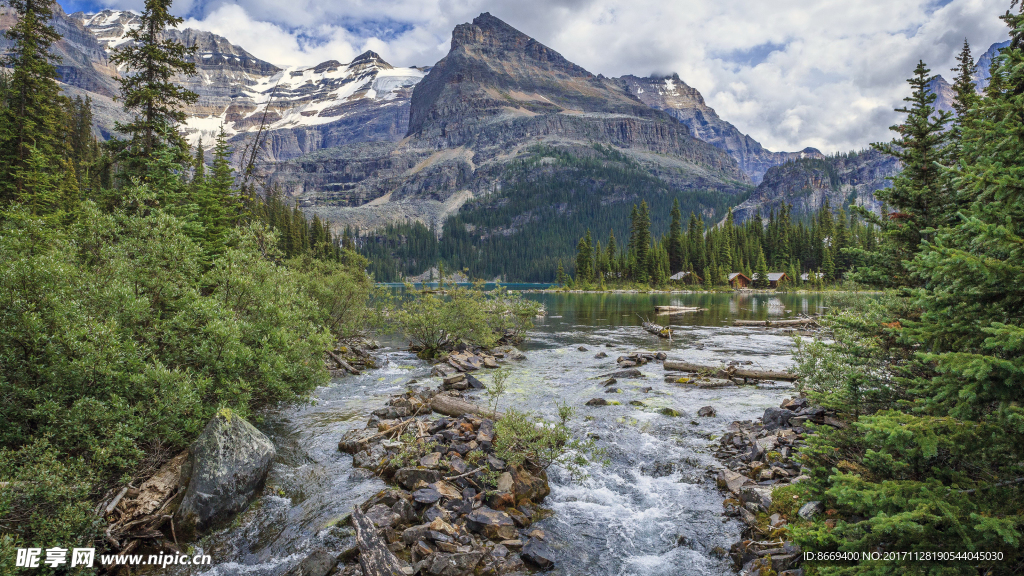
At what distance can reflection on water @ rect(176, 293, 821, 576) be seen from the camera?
8711 millimetres

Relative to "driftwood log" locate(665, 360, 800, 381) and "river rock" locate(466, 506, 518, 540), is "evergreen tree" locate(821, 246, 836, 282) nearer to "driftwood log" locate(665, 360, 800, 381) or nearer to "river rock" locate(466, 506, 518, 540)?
"driftwood log" locate(665, 360, 800, 381)

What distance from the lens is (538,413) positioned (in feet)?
56.9

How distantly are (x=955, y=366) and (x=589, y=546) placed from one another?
713 cm

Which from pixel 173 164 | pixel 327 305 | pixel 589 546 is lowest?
pixel 589 546

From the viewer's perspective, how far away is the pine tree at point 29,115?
2481 centimetres

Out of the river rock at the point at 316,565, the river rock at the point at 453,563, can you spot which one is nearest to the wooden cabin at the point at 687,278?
the river rock at the point at 453,563

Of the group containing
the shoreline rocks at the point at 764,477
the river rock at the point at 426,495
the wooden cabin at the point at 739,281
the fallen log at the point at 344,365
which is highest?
the wooden cabin at the point at 739,281

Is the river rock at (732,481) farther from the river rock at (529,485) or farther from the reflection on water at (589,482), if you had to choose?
the river rock at (529,485)

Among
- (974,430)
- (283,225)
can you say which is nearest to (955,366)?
(974,430)

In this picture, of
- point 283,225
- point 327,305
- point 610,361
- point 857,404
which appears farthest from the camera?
point 283,225

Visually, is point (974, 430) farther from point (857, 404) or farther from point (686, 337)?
point (686, 337)

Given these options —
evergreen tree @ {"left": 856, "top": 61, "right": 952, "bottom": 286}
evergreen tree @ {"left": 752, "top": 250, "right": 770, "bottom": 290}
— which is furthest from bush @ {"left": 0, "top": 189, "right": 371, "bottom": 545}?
evergreen tree @ {"left": 752, "top": 250, "right": 770, "bottom": 290}

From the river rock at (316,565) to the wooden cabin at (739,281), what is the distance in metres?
120

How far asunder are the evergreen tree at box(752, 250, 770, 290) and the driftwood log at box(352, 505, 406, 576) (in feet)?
399
